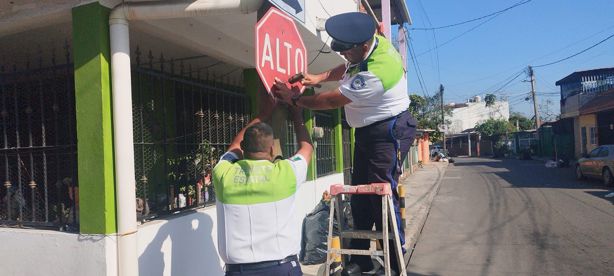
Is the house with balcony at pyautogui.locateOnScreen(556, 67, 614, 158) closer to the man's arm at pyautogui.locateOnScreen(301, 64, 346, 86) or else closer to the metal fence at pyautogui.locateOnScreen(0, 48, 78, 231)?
the man's arm at pyautogui.locateOnScreen(301, 64, 346, 86)

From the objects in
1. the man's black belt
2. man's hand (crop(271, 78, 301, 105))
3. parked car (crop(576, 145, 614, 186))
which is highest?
man's hand (crop(271, 78, 301, 105))

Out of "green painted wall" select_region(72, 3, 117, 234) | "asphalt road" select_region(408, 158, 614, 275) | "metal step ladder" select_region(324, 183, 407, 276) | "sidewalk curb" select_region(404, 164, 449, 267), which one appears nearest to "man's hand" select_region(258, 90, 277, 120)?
"metal step ladder" select_region(324, 183, 407, 276)

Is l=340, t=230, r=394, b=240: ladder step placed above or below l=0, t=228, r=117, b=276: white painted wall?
above

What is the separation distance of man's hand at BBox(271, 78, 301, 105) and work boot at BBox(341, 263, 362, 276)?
1.14m

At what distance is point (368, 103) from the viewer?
2.88 metres

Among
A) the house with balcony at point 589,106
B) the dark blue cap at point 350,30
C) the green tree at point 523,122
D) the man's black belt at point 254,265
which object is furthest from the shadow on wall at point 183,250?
the green tree at point 523,122

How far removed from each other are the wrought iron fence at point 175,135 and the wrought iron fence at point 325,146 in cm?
329

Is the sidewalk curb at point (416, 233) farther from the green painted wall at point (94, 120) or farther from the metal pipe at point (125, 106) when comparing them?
the green painted wall at point (94, 120)

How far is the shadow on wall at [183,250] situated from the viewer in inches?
153

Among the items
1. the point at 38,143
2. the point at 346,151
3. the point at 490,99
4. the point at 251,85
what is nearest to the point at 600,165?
the point at 346,151

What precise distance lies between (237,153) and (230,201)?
1.50 ft

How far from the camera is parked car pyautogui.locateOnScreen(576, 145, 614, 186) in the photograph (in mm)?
14656

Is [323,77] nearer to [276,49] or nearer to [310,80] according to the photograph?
[310,80]

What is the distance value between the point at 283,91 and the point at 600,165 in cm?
1608
